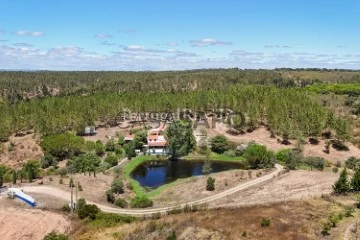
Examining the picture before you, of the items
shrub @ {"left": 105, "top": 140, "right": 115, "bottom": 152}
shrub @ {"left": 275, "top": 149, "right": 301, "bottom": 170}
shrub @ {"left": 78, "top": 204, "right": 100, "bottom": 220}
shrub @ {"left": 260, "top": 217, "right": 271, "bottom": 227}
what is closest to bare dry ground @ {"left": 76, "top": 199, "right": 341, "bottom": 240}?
shrub @ {"left": 260, "top": 217, "right": 271, "bottom": 227}

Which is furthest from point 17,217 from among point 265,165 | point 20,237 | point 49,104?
point 49,104

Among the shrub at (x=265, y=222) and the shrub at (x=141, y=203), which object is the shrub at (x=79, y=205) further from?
the shrub at (x=265, y=222)

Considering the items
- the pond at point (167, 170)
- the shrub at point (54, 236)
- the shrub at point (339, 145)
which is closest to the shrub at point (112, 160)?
the pond at point (167, 170)

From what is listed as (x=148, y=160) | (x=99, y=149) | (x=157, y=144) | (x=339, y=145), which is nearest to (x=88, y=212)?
(x=148, y=160)

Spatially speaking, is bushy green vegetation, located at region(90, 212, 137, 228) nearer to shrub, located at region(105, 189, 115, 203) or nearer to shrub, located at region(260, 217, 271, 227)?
shrub, located at region(105, 189, 115, 203)

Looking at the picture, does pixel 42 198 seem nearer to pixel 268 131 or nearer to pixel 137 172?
pixel 137 172

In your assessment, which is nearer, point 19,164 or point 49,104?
point 19,164

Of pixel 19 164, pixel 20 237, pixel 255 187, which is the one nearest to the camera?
pixel 20 237
